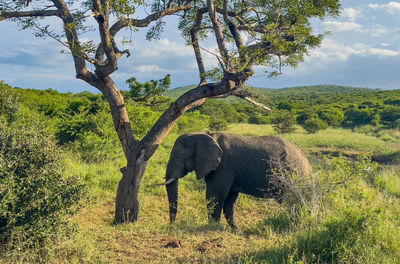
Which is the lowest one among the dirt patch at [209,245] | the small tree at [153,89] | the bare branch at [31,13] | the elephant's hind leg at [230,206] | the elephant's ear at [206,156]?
the elephant's hind leg at [230,206]

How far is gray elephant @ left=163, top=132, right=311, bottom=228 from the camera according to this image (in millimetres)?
8016

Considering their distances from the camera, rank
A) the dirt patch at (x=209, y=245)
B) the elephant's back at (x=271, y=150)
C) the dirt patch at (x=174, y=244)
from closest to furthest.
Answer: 1. the dirt patch at (x=209, y=245)
2. the dirt patch at (x=174, y=244)
3. the elephant's back at (x=271, y=150)

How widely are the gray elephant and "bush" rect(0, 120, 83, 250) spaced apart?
2.93 m

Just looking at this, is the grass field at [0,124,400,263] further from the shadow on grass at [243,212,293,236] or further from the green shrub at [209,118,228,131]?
the green shrub at [209,118,228,131]

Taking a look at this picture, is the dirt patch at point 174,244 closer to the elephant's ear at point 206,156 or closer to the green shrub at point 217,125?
the elephant's ear at point 206,156

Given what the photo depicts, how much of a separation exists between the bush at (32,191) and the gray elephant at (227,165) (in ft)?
9.60

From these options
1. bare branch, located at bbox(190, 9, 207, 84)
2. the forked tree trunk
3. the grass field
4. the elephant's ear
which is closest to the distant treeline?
bare branch, located at bbox(190, 9, 207, 84)

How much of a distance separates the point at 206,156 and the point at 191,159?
18.3 inches

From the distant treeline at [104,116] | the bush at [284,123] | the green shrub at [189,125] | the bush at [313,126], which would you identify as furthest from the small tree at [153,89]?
the bush at [313,126]

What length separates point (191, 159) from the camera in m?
8.27

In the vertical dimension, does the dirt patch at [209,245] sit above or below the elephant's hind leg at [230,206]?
above

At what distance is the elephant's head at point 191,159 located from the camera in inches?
313

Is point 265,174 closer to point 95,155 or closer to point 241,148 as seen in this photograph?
point 241,148

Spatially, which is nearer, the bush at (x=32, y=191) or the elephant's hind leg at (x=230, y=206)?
the bush at (x=32, y=191)
